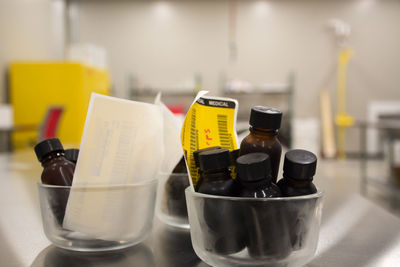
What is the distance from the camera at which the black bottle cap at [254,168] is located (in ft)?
0.85

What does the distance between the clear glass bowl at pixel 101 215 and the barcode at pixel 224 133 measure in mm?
77

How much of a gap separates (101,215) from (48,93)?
3487mm

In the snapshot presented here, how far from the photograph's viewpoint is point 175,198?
424mm

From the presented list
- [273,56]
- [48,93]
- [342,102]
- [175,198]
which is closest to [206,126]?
[175,198]

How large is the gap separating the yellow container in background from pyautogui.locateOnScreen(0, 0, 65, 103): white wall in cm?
17

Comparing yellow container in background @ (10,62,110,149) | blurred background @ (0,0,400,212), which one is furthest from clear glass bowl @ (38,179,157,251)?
blurred background @ (0,0,400,212)

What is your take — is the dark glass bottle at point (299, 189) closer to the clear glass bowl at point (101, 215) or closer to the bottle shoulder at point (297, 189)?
the bottle shoulder at point (297, 189)

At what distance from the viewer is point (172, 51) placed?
5281mm

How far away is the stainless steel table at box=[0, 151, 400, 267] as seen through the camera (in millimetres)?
311

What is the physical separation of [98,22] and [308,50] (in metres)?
3.04

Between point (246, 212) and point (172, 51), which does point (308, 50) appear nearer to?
point (172, 51)

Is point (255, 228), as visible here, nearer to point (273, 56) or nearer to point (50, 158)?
point (50, 158)

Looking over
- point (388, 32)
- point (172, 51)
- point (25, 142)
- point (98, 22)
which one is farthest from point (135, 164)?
point (388, 32)

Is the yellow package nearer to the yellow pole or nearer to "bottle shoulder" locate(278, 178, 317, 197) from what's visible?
"bottle shoulder" locate(278, 178, 317, 197)
